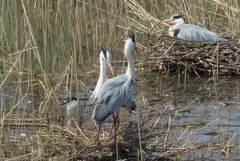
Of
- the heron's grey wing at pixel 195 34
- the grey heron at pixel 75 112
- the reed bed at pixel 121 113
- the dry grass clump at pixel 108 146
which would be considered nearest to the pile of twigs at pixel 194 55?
the reed bed at pixel 121 113

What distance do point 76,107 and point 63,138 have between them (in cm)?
107

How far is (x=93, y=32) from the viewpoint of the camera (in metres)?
8.00

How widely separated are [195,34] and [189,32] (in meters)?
0.18

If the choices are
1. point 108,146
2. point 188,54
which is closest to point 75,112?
point 108,146

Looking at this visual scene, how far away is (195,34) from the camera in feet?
29.1

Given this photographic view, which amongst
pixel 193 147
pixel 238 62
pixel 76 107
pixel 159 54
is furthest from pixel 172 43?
pixel 193 147

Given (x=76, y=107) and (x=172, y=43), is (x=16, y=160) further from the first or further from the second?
(x=172, y=43)

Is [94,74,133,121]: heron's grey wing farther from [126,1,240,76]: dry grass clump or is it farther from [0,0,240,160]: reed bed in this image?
[126,1,240,76]: dry grass clump

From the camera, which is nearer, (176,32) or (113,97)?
(113,97)

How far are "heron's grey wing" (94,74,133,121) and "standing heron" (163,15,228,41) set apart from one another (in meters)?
3.35

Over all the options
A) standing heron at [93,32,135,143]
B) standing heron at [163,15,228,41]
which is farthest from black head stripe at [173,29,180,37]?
standing heron at [93,32,135,143]

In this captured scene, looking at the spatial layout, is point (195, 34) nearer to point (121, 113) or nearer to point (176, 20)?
point (176, 20)

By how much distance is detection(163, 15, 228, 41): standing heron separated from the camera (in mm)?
8827

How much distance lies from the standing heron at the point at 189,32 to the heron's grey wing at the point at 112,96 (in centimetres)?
335
